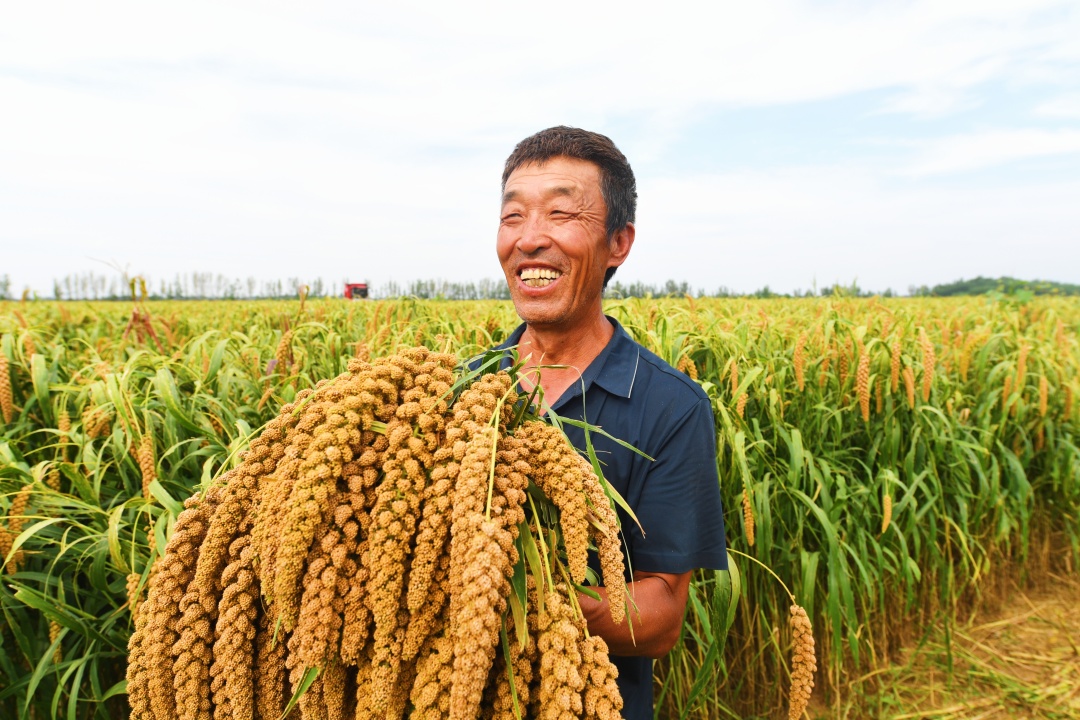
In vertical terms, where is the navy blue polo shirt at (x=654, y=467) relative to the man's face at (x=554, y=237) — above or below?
below

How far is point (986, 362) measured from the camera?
4.83 meters

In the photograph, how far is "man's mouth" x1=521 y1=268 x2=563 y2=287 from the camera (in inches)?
70.6

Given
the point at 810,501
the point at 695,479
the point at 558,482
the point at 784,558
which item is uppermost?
the point at 558,482

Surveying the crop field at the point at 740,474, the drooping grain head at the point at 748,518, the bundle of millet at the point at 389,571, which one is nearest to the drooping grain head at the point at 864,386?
the crop field at the point at 740,474

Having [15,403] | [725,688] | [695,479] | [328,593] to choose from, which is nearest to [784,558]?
[725,688]

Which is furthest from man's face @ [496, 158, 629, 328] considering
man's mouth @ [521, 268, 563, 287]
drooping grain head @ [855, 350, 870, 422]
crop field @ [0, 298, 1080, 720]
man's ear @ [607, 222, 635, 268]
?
drooping grain head @ [855, 350, 870, 422]

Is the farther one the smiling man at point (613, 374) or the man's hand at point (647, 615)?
the smiling man at point (613, 374)

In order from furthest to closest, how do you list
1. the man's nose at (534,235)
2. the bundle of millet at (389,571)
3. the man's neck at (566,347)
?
the man's neck at (566,347)
the man's nose at (534,235)
the bundle of millet at (389,571)

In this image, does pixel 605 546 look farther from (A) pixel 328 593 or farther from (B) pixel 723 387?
(B) pixel 723 387

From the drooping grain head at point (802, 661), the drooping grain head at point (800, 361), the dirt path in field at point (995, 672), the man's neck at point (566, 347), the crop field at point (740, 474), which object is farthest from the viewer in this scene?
the dirt path in field at point (995, 672)

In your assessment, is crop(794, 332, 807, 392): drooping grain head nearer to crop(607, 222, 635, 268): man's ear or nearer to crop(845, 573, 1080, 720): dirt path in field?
crop(607, 222, 635, 268): man's ear

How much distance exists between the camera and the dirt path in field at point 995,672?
3.71m

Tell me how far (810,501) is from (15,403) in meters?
3.75

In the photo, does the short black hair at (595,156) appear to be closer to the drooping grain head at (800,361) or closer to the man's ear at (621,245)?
the man's ear at (621,245)
